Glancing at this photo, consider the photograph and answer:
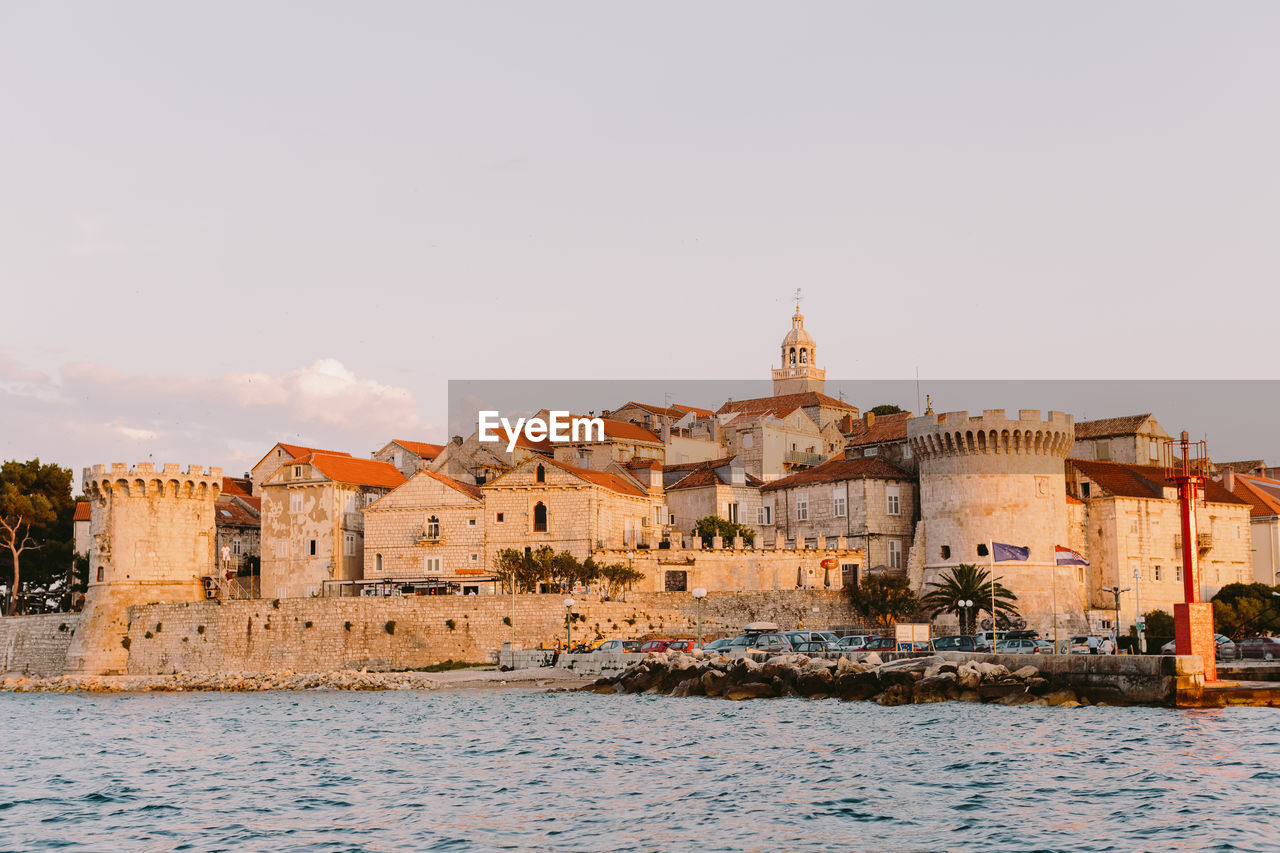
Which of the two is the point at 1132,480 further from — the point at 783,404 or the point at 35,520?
the point at 35,520

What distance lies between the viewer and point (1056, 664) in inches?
1517

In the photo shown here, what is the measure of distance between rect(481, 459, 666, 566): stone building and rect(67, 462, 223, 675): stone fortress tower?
1253 cm

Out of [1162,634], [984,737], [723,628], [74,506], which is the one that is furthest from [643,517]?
[984,737]

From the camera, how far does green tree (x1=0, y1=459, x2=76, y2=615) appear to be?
69.0 meters

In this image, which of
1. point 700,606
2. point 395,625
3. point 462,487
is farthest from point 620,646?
point 462,487

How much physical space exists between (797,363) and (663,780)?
93120 mm

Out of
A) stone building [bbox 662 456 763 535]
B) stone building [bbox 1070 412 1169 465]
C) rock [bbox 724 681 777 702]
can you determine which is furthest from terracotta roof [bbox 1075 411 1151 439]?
rock [bbox 724 681 777 702]

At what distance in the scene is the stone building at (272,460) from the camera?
76312mm

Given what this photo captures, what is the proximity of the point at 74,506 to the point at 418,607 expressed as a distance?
27.1 meters

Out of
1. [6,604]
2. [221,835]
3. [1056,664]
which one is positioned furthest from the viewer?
[6,604]

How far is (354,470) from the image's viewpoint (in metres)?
69.4

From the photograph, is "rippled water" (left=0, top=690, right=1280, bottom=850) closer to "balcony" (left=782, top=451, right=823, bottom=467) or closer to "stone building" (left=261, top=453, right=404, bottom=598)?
"stone building" (left=261, top=453, right=404, bottom=598)

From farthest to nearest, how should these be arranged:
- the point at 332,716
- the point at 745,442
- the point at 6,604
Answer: the point at 745,442 < the point at 6,604 < the point at 332,716

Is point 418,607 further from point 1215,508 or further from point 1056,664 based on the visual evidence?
point 1215,508
